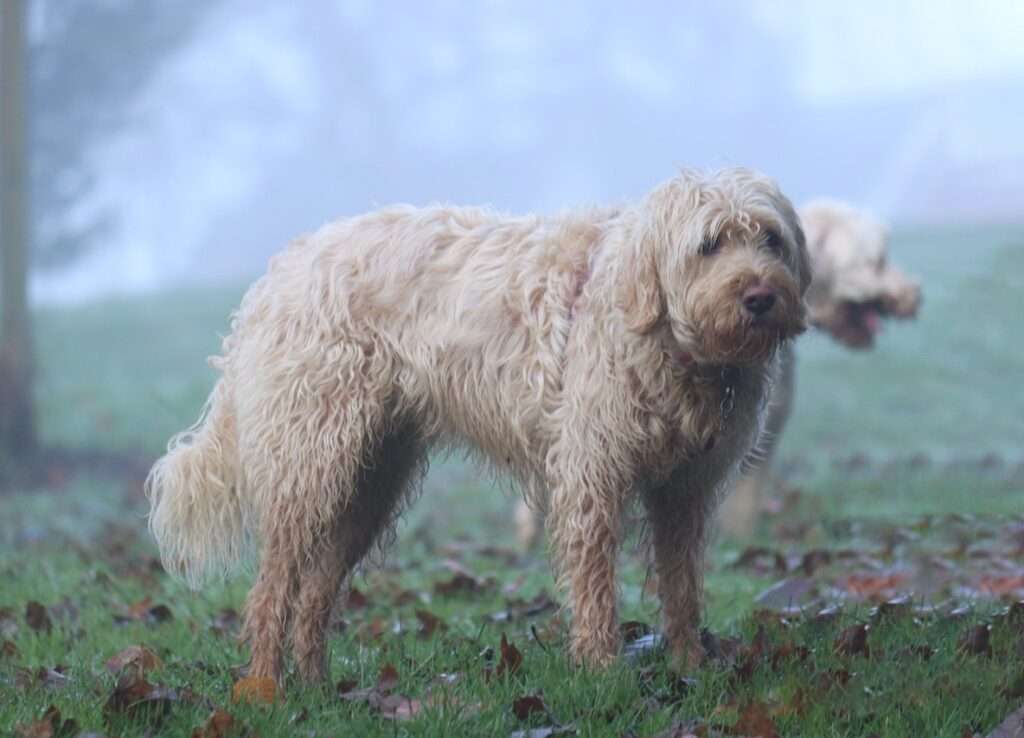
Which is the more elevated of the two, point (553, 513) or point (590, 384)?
point (590, 384)

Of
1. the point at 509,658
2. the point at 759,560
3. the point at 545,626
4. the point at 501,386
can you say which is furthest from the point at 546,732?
the point at 759,560

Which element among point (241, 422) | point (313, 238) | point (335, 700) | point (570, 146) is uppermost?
point (313, 238)

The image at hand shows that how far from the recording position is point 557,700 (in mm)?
4660

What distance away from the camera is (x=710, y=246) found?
504 cm

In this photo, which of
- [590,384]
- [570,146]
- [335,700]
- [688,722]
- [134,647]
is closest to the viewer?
[688,722]

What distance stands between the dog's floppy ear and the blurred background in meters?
11.8

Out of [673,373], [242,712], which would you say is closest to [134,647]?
[242,712]

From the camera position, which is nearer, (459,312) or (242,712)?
(242,712)

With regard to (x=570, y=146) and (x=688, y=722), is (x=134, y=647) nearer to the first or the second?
(x=688, y=722)

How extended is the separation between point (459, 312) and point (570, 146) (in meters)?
25.0

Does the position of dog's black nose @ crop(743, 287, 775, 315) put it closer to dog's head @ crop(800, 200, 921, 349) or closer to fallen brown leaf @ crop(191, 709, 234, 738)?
fallen brown leaf @ crop(191, 709, 234, 738)

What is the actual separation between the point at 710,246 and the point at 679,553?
3.89 feet

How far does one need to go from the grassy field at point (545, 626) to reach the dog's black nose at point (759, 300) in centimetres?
111

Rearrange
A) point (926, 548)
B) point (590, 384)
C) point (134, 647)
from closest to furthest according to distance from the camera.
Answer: point (590, 384) < point (134, 647) < point (926, 548)
